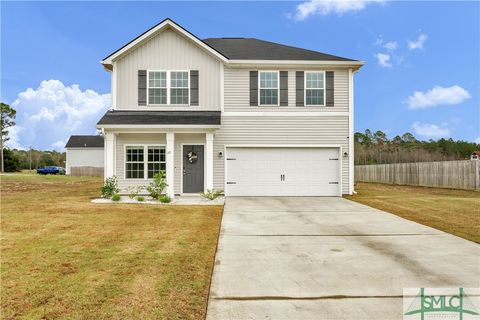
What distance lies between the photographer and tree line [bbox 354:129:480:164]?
181 ft

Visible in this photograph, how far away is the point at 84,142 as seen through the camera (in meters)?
53.6

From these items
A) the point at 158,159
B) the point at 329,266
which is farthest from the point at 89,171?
the point at 329,266

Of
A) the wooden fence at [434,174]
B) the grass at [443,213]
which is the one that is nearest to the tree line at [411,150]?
the wooden fence at [434,174]

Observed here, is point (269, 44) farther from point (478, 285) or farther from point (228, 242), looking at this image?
point (478, 285)

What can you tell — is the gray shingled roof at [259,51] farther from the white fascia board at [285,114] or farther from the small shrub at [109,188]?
the small shrub at [109,188]

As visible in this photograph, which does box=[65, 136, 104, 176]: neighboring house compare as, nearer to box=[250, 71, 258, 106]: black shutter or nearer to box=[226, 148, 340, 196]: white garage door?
box=[226, 148, 340, 196]: white garage door

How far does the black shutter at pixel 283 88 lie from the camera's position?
16000mm

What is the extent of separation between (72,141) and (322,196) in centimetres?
4703

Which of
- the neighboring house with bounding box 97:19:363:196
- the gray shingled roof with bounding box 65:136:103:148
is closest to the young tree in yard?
the gray shingled roof with bounding box 65:136:103:148

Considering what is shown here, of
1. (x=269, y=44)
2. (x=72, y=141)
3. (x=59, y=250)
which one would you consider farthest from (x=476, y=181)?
(x=72, y=141)

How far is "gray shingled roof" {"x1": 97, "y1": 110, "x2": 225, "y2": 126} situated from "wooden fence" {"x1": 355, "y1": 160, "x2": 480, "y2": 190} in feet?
47.2

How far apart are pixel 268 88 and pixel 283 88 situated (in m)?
0.65

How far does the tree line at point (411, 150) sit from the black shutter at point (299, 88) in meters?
43.4

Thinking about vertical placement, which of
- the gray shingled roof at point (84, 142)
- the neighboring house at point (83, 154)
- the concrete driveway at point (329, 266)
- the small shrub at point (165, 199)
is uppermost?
the gray shingled roof at point (84, 142)
